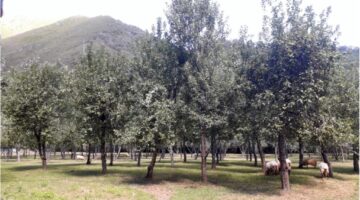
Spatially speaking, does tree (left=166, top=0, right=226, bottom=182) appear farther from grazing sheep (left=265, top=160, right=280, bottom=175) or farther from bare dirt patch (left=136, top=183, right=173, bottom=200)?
grazing sheep (left=265, top=160, right=280, bottom=175)

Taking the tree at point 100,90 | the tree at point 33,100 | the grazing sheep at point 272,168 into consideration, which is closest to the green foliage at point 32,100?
the tree at point 33,100

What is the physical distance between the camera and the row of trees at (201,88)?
3000 centimetres

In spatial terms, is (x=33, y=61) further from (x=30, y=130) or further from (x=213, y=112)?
(x=213, y=112)

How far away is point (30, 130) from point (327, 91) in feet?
117

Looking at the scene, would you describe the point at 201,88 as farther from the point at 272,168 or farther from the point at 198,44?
the point at 272,168

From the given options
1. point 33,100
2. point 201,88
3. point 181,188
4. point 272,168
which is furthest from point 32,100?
point 272,168

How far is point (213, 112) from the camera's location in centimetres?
3703

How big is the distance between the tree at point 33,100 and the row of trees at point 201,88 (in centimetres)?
13

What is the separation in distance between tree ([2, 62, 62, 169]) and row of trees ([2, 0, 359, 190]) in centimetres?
13

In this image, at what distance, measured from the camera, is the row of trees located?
3000 centimetres

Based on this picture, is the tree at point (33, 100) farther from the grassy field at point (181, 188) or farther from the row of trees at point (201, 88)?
the grassy field at point (181, 188)

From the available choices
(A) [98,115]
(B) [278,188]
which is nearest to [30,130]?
(A) [98,115]

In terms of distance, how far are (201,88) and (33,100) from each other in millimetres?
22376

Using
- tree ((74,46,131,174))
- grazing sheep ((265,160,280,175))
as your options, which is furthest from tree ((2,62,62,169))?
grazing sheep ((265,160,280,175))
